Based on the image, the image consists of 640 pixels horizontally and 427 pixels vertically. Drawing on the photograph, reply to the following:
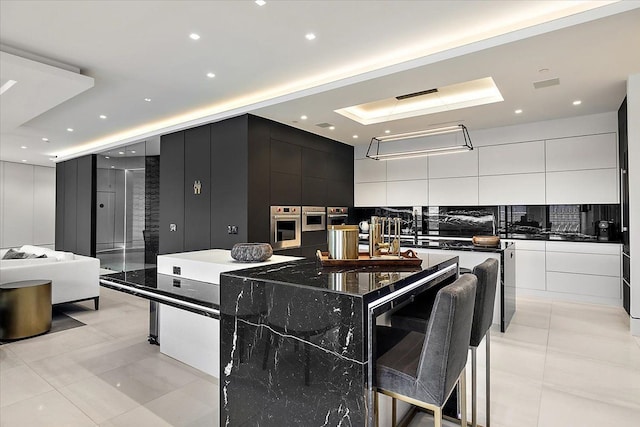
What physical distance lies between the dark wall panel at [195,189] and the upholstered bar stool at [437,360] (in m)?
4.32

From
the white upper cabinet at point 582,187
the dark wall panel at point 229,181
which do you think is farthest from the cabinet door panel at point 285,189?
the white upper cabinet at point 582,187

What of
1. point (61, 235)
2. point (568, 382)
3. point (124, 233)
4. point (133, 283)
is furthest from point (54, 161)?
point (568, 382)

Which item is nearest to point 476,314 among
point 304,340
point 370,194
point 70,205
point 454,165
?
point 304,340

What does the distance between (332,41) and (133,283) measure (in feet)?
8.48

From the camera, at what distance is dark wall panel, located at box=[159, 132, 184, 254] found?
5.70 m

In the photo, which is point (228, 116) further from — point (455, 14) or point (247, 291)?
point (247, 291)

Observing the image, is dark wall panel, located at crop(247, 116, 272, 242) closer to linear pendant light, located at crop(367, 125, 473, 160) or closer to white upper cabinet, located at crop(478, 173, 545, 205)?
linear pendant light, located at crop(367, 125, 473, 160)

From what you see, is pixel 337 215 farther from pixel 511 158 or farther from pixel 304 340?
pixel 304 340

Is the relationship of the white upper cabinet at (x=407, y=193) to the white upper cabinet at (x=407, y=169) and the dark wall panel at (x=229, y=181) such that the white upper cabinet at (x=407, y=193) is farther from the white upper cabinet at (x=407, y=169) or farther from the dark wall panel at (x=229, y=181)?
the dark wall panel at (x=229, y=181)

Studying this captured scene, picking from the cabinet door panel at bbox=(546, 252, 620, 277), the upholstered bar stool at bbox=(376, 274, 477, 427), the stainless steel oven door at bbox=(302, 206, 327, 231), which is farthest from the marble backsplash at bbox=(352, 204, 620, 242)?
the upholstered bar stool at bbox=(376, 274, 477, 427)

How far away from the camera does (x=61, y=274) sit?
14.1 feet

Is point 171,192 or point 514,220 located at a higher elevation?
point 171,192

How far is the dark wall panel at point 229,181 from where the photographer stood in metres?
4.80

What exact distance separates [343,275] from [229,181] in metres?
3.74
